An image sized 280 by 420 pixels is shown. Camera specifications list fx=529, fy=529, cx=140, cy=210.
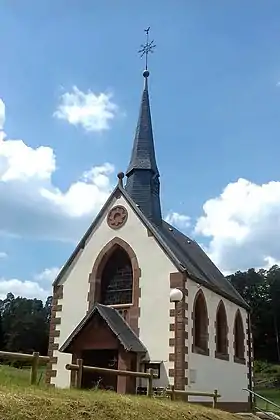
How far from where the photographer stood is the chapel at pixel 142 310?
19703 millimetres

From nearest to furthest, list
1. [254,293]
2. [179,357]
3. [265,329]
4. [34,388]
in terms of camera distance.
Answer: [34,388]
[179,357]
[265,329]
[254,293]

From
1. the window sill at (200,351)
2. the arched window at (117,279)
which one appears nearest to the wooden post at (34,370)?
the window sill at (200,351)

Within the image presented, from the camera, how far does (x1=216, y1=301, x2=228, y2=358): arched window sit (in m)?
23.7

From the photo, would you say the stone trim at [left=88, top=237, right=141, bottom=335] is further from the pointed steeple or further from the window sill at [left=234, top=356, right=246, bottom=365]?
the window sill at [left=234, top=356, right=246, bottom=365]

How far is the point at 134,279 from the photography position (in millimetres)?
21531

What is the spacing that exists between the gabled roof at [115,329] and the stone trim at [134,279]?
0.37 metres

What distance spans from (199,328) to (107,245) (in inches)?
206

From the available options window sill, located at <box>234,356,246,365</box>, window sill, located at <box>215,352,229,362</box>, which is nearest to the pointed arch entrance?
window sill, located at <box>215,352,229,362</box>

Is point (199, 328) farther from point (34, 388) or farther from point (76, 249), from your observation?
point (34, 388)

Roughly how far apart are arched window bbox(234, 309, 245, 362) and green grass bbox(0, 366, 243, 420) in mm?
14427

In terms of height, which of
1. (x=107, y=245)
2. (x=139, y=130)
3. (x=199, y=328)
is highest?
(x=139, y=130)

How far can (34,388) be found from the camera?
937cm

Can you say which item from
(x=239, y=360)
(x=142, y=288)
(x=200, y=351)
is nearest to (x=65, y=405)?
(x=142, y=288)

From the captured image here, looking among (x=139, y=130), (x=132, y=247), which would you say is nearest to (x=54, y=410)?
(x=132, y=247)
